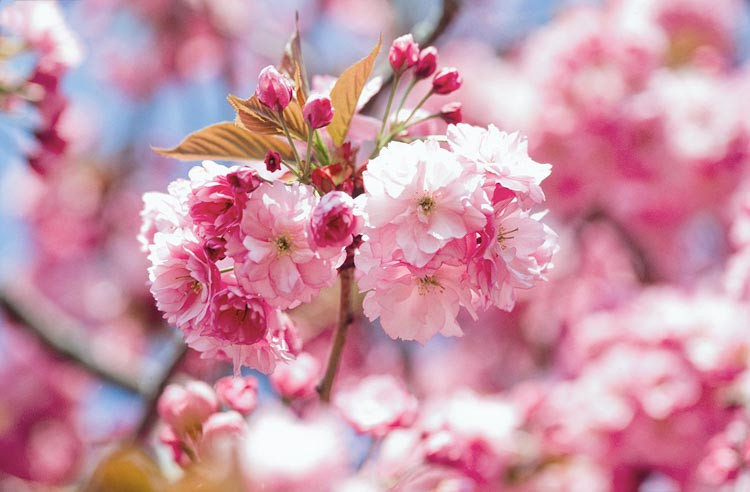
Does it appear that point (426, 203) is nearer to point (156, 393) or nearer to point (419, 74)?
point (419, 74)

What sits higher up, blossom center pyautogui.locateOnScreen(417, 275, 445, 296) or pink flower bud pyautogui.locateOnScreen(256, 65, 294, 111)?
pink flower bud pyautogui.locateOnScreen(256, 65, 294, 111)

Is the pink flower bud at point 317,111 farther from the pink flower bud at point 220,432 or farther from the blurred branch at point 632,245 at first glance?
the blurred branch at point 632,245

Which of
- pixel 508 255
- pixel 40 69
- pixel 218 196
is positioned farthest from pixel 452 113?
pixel 40 69

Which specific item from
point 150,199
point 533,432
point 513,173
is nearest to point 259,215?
point 150,199

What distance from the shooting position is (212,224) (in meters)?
0.99

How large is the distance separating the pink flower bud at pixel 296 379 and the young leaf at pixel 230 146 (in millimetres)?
356

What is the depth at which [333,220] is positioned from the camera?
94 centimetres

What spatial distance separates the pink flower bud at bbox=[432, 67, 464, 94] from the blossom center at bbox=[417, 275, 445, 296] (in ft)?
1.02

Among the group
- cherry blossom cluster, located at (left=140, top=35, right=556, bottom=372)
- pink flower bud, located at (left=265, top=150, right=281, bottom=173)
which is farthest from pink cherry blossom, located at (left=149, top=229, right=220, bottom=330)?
pink flower bud, located at (left=265, top=150, right=281, bottom=173)

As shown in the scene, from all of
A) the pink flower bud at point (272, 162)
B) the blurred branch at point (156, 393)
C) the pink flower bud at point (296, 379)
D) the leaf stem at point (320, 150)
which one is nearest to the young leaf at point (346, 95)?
the leaf stem at point (320, 150)

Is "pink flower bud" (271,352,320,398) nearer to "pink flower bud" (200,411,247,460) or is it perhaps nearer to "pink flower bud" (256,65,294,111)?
"pink flower bud" (200,411,247,460)

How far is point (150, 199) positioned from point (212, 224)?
161 millimetres

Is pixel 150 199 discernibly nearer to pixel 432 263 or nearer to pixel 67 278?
pixel 432 263

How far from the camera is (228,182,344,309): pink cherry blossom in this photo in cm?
97
